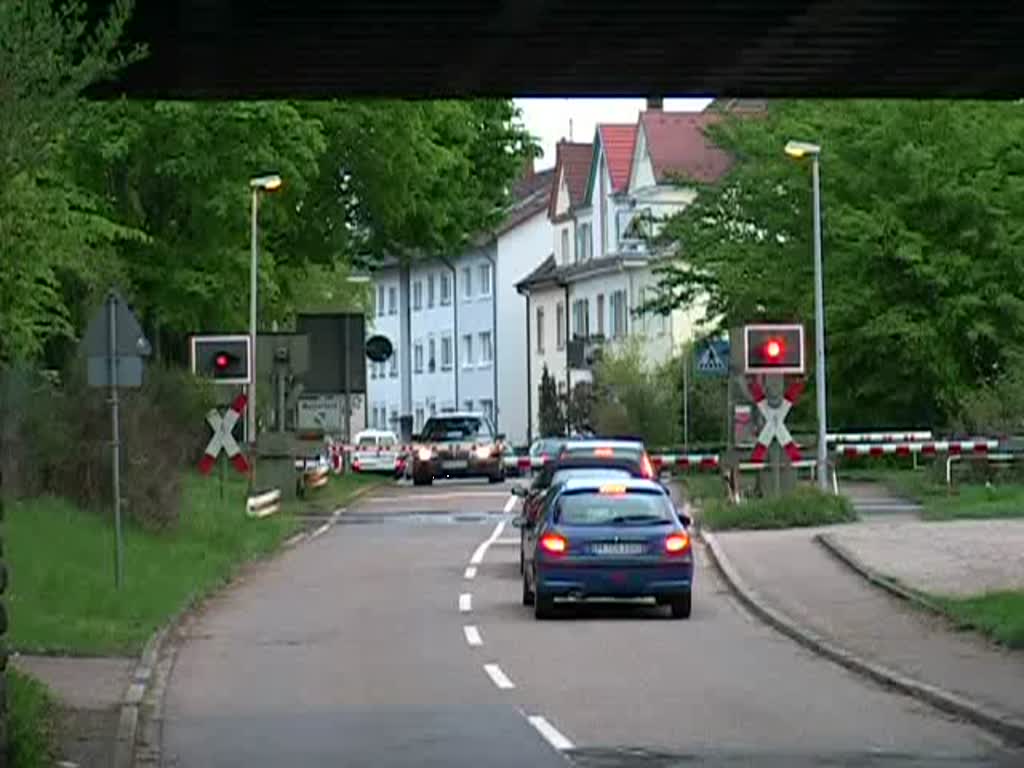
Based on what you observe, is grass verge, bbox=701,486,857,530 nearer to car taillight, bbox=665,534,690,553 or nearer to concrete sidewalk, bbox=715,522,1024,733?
concrete sidewalk, bbox=715,522,1024,733

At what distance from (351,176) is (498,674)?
30947mm

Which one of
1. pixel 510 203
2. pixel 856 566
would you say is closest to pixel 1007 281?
pixel 510 203

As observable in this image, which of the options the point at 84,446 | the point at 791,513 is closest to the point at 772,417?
the point at 791,513

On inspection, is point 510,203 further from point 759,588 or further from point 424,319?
point 424,319

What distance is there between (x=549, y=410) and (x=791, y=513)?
5045 centimetres

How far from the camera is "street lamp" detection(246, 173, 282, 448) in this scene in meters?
46.3

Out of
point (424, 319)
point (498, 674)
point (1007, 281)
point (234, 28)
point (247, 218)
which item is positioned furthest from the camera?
point (424, 319)

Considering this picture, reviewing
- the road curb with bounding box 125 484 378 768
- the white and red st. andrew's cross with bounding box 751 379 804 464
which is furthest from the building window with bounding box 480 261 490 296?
the road curb with bounding box 125 484 378 768

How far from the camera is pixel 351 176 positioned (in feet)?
170

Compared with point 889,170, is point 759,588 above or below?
below

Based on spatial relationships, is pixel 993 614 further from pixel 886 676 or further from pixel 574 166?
pixel 574 166

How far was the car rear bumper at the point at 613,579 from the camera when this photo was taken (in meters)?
27.2

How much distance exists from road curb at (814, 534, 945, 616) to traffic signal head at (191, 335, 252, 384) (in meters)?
10.4

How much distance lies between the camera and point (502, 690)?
20.5 m
